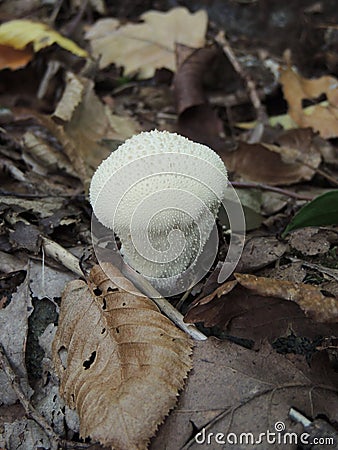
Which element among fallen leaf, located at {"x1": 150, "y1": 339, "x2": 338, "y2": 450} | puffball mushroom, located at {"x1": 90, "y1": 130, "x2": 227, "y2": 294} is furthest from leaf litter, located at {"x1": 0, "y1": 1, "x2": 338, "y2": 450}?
puffball mushroom, located at {"x1": 90, "y1": 130, "x2": 227, "y2": 294}

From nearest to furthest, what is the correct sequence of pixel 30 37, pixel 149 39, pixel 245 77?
1. pixel 30 37
2. pixel 245 77
3. pixel 149 39

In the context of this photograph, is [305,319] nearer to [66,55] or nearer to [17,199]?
[17,199]

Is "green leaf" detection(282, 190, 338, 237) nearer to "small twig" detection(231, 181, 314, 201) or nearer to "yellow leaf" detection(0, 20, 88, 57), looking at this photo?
"small twig" detection(231, 181, 314, 201)

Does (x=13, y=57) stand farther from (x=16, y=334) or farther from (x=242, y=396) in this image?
(x=242, y=396)

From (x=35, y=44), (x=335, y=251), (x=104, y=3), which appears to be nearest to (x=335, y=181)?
(x=335, y=251)

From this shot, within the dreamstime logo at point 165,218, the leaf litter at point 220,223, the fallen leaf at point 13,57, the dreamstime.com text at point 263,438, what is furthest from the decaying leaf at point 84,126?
the dreamstime.com text at point 263,438

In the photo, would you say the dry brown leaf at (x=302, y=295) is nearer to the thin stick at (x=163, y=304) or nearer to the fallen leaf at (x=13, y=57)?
the thin stick at (x=163, y=304)

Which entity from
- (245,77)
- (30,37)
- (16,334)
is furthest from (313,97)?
(16,334)
